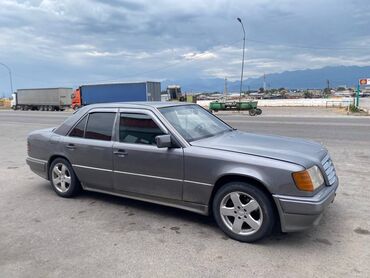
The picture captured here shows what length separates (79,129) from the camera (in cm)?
570

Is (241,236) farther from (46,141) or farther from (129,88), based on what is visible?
(129,88)

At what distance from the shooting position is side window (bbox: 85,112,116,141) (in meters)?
5.29

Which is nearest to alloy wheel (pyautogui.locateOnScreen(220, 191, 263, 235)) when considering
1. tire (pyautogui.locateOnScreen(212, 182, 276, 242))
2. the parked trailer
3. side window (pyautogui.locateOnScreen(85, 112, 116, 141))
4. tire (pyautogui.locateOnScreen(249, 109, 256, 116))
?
tire (pyautogui.locateOnScreen(212, 182, 276, 242))

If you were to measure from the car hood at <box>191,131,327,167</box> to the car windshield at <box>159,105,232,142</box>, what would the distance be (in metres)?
0.15

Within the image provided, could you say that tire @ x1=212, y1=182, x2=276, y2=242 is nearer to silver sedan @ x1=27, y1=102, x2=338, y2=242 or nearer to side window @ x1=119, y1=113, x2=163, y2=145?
silver sedan @ x1=27, y1=102, x2=338, y2=242

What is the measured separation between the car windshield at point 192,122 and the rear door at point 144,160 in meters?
0.21

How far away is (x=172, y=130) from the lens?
4629 millimetres

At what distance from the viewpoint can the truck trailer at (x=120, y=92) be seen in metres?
38.0

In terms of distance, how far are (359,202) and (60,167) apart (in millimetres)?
4437

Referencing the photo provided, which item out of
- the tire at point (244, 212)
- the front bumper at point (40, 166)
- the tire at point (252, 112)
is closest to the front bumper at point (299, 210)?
the tire at point (244, 212)

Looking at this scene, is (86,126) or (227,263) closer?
(227,263)

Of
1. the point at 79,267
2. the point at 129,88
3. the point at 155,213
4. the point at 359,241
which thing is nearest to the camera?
the point at 79,267

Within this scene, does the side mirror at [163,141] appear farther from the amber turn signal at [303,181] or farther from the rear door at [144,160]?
the amber turn signal at [303,181]

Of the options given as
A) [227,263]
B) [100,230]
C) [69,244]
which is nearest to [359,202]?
[227,263]
